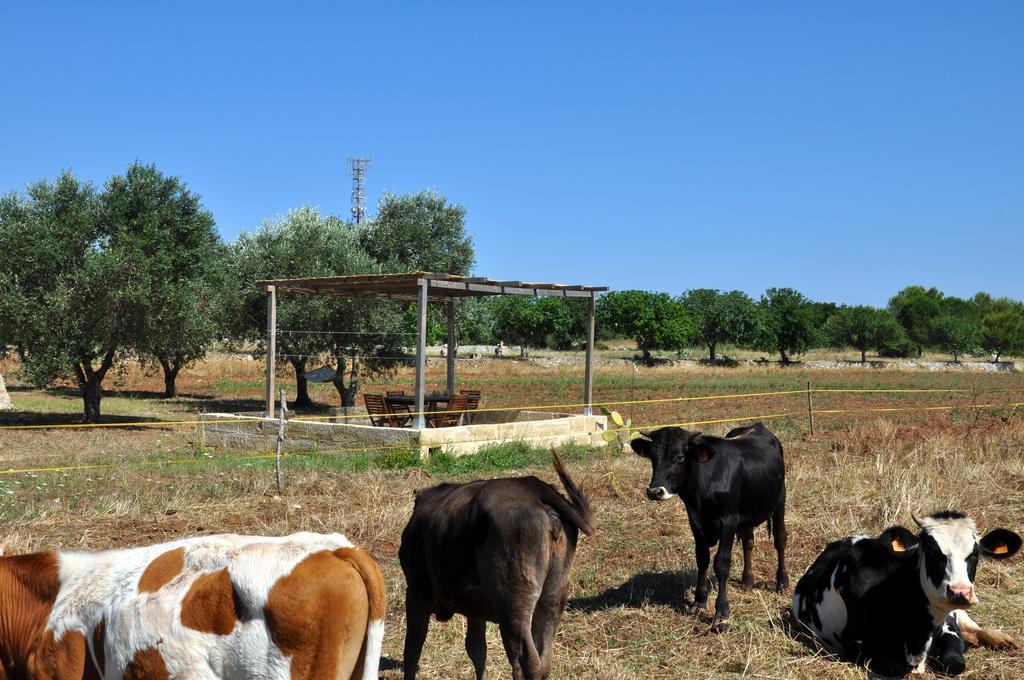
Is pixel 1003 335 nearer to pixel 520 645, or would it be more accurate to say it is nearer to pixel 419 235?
pixel 419 235

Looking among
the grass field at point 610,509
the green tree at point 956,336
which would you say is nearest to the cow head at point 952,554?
the grass field at point 610,509

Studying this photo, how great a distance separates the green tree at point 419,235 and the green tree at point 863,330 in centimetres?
6524

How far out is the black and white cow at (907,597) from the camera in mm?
5504

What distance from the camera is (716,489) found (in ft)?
23.3

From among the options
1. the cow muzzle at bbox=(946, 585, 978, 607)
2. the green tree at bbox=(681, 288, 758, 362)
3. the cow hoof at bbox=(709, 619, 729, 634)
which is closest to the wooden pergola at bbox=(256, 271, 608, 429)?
the cow hoof at bbox=(709, 619, 729, 634)

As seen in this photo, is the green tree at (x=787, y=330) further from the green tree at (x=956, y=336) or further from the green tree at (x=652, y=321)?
the green tree at (x=956, y=336)

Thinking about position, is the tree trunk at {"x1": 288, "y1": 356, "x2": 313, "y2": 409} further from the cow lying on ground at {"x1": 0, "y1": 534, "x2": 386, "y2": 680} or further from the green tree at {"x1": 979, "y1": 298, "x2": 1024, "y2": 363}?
the green tree at {"x1": 979, "y1": 298, "x2": 1024, "y2": 363}

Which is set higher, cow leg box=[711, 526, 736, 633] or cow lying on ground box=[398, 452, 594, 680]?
cow lying on ground box=[398, 452, 594, 680]

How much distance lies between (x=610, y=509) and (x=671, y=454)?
141 inches

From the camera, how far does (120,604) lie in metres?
3.73

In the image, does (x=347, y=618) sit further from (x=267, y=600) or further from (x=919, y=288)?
(x=919, y=288)

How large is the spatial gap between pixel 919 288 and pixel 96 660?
15880 cm

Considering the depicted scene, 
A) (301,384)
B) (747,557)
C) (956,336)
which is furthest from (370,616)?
(956,336)

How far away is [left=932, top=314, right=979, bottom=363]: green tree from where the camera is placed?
294 ft
